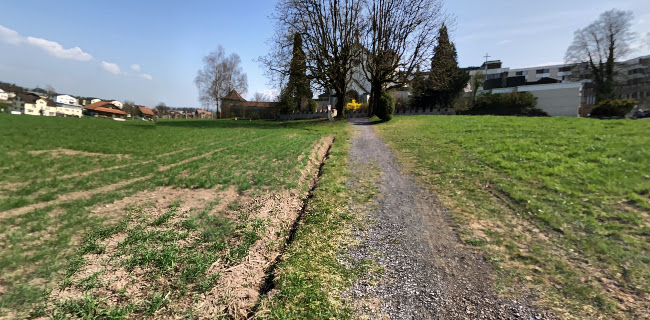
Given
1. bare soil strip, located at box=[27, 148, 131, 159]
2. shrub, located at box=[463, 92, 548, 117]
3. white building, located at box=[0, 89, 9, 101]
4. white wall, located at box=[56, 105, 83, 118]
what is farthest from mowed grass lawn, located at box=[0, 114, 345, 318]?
white building, located at box=[0, 89, 9, 101]

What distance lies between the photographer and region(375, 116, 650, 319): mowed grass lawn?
3262 millimetres

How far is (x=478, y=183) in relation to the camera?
6.95m

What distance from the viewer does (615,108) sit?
23719mm

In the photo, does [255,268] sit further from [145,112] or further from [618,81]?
[145,112]

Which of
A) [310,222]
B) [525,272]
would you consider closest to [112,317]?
[310,222]

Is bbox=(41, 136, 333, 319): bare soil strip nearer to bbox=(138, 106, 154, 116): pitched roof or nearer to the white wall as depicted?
the white wall

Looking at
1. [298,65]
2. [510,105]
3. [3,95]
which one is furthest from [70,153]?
[3,95]

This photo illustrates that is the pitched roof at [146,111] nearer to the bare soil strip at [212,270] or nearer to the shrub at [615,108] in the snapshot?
the bare soil strip at [212,270]

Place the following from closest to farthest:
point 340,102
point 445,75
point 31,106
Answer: point 445,75
point 340,102
point 31,106

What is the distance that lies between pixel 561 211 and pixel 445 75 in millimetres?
25664

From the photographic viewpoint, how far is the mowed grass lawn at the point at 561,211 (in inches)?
128

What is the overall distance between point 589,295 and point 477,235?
155cm

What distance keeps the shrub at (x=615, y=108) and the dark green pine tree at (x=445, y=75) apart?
12.6 meters

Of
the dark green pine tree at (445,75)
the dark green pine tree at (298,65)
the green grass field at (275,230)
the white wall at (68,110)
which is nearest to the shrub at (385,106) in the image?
the dark green pine tree at (445,75)
